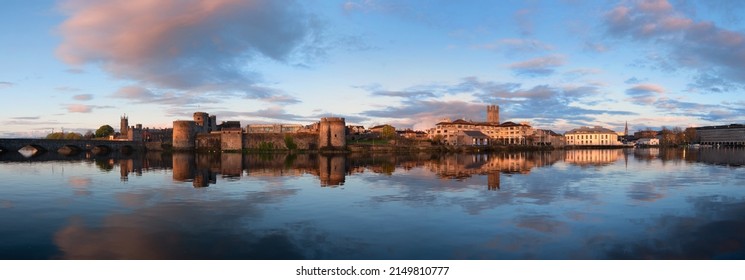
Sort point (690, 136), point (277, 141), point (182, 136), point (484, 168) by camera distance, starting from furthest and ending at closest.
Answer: point (690, 136) < point (182, 136) < point (277, 141) < point (484, 168)

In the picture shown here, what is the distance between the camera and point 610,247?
9.02 meters

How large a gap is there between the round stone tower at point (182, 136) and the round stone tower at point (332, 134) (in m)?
20.7

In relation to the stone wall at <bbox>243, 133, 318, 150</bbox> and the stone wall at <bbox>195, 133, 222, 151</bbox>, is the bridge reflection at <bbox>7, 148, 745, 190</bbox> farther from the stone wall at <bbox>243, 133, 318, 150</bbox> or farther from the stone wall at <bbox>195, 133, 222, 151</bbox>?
the stone wall at <bbox>195, 133, 222, 151</bbox>

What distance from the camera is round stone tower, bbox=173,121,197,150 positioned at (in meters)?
71.1

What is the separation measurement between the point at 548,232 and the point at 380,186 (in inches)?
392

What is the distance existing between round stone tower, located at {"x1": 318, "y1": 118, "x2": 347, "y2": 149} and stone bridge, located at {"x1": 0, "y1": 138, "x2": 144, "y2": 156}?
3397 centimetres

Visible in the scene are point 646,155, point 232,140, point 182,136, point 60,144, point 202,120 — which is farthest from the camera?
point 202,120

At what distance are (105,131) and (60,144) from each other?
6185 cm

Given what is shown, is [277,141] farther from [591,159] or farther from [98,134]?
[98,134]

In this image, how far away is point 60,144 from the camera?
7031 cm

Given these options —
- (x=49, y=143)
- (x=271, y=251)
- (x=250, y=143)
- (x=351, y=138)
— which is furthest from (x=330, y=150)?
(x=271, y=251)

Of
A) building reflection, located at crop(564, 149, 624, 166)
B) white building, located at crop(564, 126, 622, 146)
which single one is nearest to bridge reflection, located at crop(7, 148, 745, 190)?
building reflection, located at crop(564, 149, 624, 166)

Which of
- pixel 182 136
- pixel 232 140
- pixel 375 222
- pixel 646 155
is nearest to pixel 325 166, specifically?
pixel 375 222

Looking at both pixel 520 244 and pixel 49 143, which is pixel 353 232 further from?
pixel 49 143
